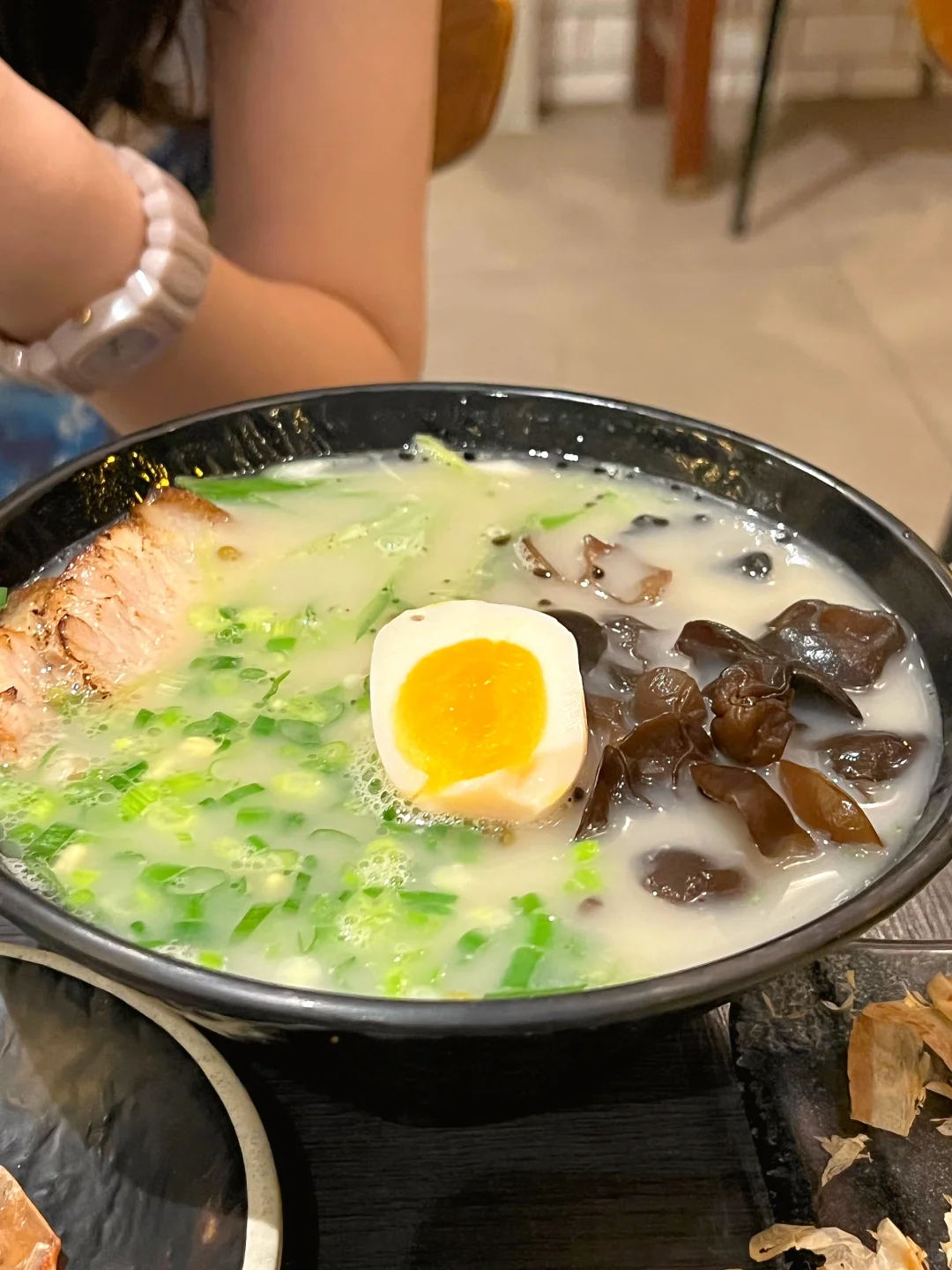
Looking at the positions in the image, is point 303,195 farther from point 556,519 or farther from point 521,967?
point 521,967

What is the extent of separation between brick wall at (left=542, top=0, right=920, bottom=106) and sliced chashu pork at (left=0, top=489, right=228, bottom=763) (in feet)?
15.3

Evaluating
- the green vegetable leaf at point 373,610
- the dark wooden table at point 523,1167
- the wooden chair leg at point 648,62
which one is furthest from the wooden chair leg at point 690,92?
the dark wooden table at point 523,1167

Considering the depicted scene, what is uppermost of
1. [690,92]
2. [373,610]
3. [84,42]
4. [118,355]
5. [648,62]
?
[84,42]

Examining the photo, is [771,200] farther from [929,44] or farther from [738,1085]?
[738,1085]

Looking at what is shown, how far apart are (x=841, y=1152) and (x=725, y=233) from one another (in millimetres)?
3993

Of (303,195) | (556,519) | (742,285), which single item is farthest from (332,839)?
(742,285)

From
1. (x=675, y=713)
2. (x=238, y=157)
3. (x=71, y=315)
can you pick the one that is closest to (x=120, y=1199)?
(x=675, y=713)

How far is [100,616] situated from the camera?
998 mm

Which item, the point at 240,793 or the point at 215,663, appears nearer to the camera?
the point at 240,793

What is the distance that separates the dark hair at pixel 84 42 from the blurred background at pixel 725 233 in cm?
168

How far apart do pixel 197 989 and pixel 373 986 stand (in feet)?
0.49

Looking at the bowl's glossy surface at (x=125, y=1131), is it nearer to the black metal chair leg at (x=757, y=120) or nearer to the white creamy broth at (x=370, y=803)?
the white creamy broth at (x=370, y=803)

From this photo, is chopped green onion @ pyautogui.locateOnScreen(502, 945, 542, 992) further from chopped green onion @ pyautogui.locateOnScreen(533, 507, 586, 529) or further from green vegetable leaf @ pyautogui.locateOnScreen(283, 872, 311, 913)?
chopped green onion @ pyautogui.locateOnScreen(533, 507, 586, 529)

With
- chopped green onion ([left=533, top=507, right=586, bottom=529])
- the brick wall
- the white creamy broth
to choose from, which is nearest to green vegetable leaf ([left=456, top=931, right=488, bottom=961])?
the white creamy broth
